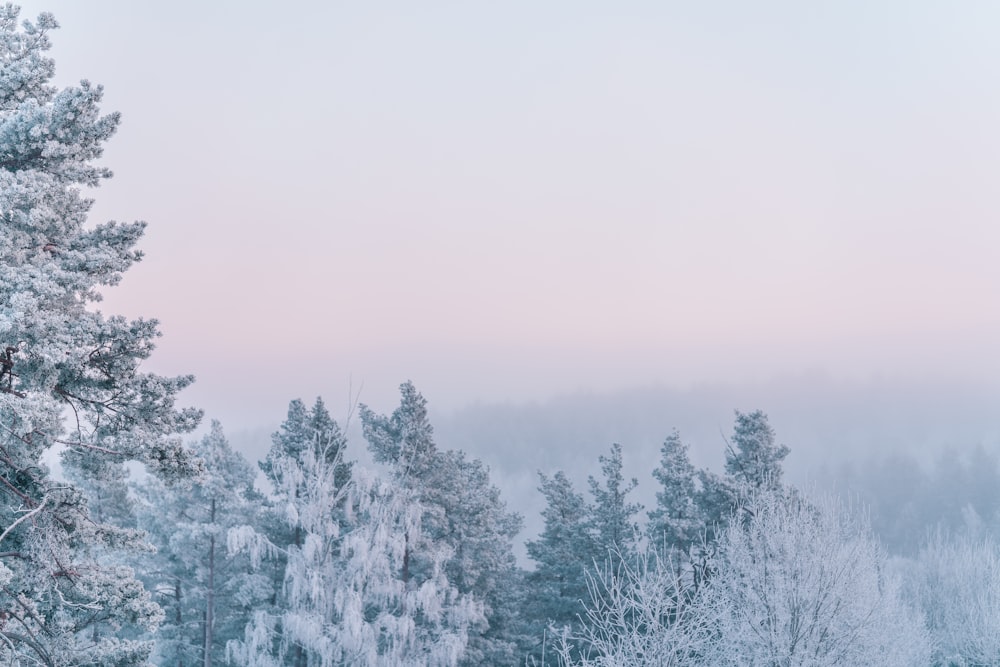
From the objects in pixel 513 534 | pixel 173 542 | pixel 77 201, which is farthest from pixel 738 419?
pixel 77 201

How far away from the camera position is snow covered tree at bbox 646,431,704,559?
1266 inches

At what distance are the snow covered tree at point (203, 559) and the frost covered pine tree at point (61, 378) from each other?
763 inches

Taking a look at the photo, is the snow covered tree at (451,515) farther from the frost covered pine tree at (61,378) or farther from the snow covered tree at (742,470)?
the frost covered pine tree at (61,378)

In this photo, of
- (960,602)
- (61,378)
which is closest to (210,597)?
(61,378)

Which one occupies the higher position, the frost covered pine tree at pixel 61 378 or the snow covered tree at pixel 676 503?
the frost covered pine tree at pixel 61 378

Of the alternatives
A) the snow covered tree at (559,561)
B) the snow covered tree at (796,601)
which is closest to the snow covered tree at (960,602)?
the snow covered tree at (559,561)

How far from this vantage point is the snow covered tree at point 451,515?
96.7ft

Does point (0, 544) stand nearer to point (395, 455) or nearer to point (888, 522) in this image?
point (395, 455)

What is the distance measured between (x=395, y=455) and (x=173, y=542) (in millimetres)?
9170

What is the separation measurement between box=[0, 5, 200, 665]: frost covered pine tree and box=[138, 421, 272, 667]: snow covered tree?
1938 centimetres

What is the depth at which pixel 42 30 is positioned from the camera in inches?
458

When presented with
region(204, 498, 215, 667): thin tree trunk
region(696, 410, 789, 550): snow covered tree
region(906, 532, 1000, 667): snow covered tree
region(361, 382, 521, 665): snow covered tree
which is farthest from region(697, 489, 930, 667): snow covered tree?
region(204, 498, 215, 667): thin tree trunk

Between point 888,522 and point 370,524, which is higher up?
point 370,524

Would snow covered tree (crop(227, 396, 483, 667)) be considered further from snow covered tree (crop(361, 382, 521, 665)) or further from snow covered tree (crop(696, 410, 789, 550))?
snow covered tree (crop(696, 410, 789, 550))
